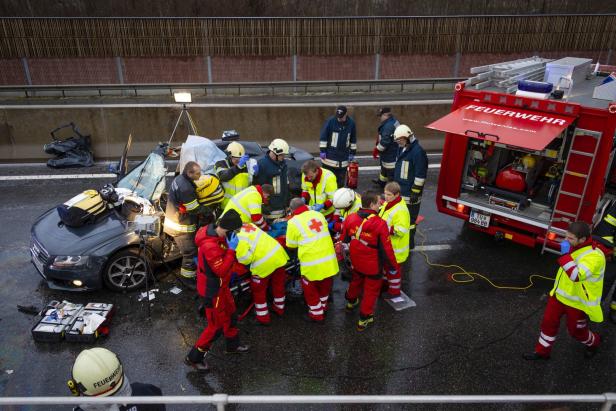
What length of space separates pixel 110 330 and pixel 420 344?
360cm

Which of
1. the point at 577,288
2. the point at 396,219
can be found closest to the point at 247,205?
the point at 396,219

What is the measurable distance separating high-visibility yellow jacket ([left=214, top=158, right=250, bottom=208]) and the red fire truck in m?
2.71

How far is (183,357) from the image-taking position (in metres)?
5.35

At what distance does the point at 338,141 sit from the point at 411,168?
2.09 metres

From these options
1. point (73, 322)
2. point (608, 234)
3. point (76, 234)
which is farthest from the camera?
point (76, 234)

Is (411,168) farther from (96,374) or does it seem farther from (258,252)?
(96,374)

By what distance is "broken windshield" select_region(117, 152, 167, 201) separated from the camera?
6.97 meters

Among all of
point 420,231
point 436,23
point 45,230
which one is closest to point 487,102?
point 420,231

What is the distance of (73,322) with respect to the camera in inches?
220

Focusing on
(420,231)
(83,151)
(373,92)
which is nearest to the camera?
Answer: (420,231)

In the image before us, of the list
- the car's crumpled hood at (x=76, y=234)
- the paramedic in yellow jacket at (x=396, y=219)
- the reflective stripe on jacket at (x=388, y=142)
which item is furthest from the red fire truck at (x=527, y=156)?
the car's crumpled hood at (x=76, y=234)

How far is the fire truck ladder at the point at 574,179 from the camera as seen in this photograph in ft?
19.8

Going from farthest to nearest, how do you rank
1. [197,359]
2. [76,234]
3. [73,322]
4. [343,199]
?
[76,234]
[343,199]
[73,322]
[197,359]

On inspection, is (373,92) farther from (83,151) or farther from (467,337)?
(467,337)
